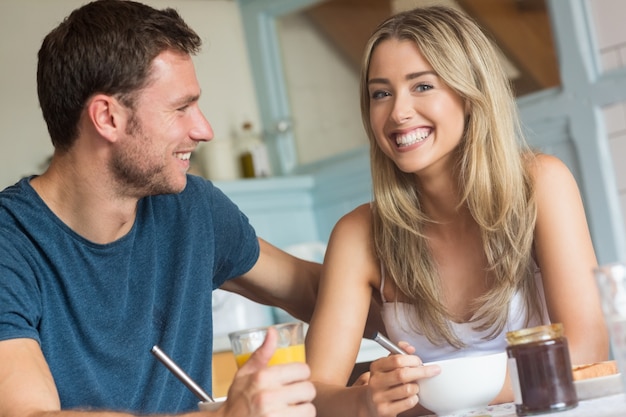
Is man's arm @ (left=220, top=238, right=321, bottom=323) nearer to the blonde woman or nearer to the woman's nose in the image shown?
the blonde woman

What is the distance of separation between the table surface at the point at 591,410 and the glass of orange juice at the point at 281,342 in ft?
0.89

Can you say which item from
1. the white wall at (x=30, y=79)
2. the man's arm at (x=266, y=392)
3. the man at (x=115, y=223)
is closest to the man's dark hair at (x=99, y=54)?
the man at (x=115, y=223)

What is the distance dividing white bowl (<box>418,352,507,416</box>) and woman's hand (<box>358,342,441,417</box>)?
1cm

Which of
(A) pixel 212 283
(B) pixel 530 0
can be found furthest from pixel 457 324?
(B) pixel 530 0

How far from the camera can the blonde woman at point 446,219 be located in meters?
1.96

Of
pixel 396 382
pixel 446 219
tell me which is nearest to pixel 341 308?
pixel 446 219

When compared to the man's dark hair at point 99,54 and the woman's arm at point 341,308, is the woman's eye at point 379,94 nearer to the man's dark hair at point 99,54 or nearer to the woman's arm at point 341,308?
the woman's arm at point 341,308

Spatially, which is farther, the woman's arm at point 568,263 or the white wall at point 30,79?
the white wall at point 30,79

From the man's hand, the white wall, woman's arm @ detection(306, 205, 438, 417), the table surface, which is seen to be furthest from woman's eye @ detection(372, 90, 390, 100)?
Result: the white wall

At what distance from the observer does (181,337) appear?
1918mm

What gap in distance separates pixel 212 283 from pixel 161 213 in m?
0.19

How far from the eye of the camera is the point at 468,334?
199cm

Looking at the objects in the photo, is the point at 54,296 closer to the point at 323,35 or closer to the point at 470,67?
the point at 470,67

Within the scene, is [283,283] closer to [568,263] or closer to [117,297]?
[117,297]
